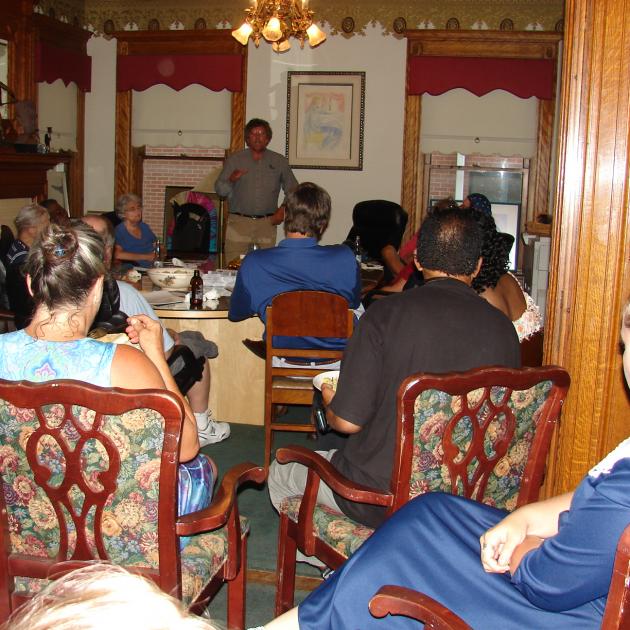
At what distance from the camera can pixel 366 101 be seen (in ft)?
29.8

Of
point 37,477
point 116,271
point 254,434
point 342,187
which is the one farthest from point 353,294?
point 342,187

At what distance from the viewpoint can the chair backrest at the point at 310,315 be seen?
143 inches

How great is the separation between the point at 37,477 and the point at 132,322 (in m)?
0.49

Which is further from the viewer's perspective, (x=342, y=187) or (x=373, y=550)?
(x=342, y=187)

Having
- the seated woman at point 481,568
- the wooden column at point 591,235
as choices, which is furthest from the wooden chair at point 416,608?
the wooden column at point 591,235

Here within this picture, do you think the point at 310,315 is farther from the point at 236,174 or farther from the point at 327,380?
the point at 236,174

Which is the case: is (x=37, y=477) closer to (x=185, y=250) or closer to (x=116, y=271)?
(x=116, y=271)

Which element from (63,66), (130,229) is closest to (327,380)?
(130,229)

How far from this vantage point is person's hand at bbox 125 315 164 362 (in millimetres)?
2072

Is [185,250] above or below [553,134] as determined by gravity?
below

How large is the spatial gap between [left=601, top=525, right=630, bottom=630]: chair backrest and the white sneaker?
3.18m

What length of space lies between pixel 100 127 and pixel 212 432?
6293mm

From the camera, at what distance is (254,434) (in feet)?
14.9

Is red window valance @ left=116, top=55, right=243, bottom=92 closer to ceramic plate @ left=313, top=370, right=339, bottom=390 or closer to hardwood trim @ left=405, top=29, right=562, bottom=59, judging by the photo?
hardwood trim @ left=405, top=29, right=562, bottom=59
